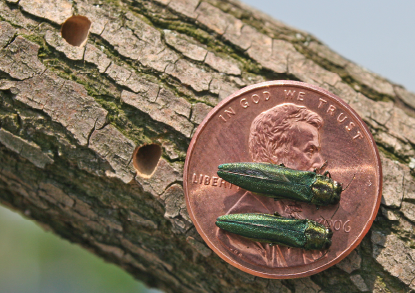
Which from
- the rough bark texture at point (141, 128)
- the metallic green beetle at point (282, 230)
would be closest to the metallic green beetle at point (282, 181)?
the metallic green beetle at point (282, 230)

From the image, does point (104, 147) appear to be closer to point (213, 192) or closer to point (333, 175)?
point (213, 192)

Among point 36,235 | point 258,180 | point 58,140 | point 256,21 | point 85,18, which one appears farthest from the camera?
point 36,235

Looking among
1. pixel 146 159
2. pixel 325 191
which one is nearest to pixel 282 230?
pixel 325 191

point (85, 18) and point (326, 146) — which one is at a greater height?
point (85, 18)

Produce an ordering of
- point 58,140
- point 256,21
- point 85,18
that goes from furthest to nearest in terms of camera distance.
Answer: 1. point 256,21
2. point 85,18
3. point 58,140

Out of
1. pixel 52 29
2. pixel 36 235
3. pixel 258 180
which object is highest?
pixel 52 29

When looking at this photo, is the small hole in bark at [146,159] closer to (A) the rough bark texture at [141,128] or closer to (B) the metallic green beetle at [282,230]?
(A) the rough bark texture at [141,128]

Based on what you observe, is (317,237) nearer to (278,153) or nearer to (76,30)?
(278,153)

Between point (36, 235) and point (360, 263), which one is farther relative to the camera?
point (36, 235)

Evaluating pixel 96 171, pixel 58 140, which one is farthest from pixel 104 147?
pixel 58 140
